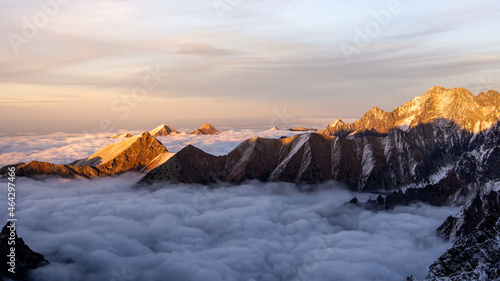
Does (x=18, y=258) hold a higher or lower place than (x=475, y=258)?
lower

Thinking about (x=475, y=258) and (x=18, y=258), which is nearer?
(x=475, y=258)

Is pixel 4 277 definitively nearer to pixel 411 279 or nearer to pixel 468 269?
pixel 411 279

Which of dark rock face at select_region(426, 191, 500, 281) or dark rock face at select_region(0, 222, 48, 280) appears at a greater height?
dark rock face at select_region(426, 191, 500, 281)

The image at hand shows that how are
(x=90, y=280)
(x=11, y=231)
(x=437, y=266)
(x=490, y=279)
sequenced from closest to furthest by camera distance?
1. (x=490, y=279)
2. (x=437, y=266)
3. (x=11, y=231)
4. (x=90, y=280)

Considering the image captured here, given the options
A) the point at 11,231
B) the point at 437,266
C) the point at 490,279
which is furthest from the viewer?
the point at 11,231

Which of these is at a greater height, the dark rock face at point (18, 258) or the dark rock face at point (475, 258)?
the dark rock face at point (475, 258)

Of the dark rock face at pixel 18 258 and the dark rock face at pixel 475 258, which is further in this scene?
the dark rock face at pixel 18 258

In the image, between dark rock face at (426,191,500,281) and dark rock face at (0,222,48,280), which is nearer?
dark rock face at (426,191,500,281)

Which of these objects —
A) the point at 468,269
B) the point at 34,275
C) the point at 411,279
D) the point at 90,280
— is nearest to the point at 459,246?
the point at 468,269
